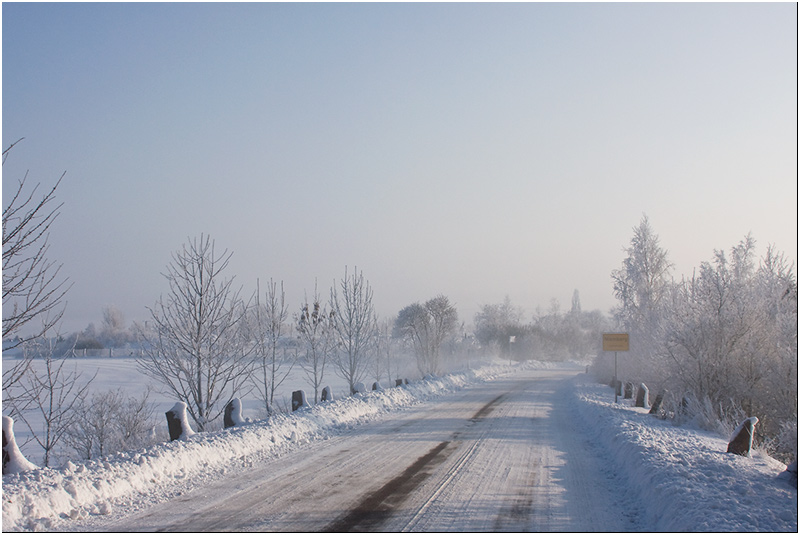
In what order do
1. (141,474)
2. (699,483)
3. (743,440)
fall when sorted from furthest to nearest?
(743,440)
(141,474)
(699,483)

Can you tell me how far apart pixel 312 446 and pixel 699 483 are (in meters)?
6.89

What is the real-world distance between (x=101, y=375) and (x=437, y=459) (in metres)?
57.3

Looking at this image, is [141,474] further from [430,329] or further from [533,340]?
[533,340]

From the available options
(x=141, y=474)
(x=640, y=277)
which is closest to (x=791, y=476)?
(x=141, y=474)

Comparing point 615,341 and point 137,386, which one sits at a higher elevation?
point 615,341

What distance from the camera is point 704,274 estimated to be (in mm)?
20734

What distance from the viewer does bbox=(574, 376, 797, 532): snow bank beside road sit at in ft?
19.4

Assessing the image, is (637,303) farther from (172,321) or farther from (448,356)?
(172,321)

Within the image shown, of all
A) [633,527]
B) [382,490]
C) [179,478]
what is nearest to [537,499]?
[633,527]

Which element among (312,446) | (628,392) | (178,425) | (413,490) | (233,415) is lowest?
(628,392)

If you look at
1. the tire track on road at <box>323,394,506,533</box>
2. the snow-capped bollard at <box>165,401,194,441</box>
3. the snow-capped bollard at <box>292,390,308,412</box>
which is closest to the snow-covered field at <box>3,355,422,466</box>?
the snow-capped bollard at <box>292,390,308,412</box>

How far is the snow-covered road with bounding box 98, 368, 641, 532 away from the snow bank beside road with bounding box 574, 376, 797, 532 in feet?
1.35

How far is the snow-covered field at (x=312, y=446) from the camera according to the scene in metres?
5.91

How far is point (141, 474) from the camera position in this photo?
732 centimetres
